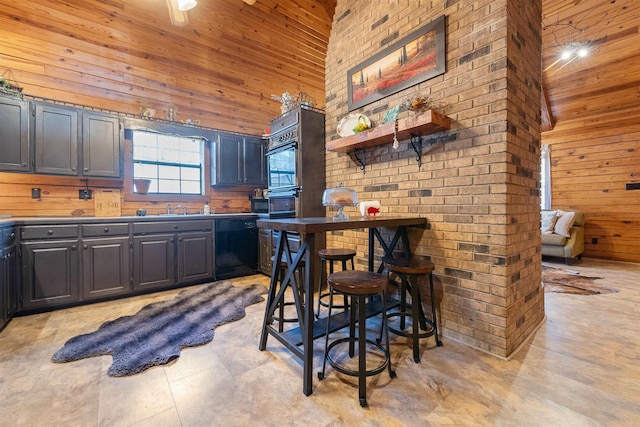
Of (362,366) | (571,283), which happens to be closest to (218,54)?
(362,366)

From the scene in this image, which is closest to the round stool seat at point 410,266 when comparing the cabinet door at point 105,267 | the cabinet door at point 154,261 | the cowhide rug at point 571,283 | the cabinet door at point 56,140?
the cowhide rug at point 571,283

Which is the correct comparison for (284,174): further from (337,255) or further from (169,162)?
(169,162)

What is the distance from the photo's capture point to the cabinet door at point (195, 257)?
11.7 ft

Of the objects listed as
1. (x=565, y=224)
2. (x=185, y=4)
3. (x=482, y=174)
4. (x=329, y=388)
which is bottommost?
(x=329, y=388)

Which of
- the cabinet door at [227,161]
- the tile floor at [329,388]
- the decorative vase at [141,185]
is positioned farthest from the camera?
the cabinet door at [227,161]

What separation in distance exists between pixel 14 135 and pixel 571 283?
6.76 metres

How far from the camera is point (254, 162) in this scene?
4633 millimetres

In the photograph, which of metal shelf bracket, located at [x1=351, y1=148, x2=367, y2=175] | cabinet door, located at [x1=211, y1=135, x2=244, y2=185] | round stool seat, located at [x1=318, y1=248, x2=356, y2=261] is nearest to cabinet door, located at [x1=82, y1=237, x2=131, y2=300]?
cabinet door, located at [x1=211, y1=135, x2=244, y2=185]

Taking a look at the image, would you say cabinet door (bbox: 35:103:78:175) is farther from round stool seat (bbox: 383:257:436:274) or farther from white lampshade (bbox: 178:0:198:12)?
round stool seat (bbox: 383:257:436:274)

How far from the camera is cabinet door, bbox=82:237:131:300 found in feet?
9.71

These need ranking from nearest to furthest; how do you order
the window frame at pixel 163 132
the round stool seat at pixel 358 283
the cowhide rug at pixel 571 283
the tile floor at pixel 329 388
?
the tile floor at pixel 329 388
the round stool seat at pixel 358 283
the cowhide rug at pixel 571 283
the window frame at pixel 163 132

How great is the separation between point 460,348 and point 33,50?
542 centimetres

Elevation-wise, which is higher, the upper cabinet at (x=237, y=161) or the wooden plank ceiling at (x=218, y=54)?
the wooden plank ceiling at (x=218, y=54)

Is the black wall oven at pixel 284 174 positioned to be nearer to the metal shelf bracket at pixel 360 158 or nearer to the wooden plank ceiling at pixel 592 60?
the metal shelf bracket at pixel 360 158
